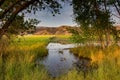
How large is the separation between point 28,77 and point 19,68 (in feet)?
6.05

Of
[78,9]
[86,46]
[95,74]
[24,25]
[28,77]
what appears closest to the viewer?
[28,77]

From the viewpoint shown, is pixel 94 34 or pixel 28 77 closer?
pixel 28 77

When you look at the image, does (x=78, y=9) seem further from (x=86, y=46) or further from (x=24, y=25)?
(x=86, y=46)

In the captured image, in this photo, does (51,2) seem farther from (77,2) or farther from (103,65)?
(103,65)

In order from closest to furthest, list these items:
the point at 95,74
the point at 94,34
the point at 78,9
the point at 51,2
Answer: the point at 95,74 < the point at 51,2 < the point at 78,9 < the point at 94,34

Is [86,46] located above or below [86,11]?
below

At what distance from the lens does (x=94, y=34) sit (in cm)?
3034

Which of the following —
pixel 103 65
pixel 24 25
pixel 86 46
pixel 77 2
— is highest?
pixel 77 2

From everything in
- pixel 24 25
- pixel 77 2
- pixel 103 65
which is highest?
pixel 77 2

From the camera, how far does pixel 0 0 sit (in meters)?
12.1

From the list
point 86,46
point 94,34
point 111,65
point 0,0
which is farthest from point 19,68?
point 86,46

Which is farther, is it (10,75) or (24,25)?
(24,25)

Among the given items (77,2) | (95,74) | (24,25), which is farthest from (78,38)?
(95,74)

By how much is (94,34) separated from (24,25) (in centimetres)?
1505
